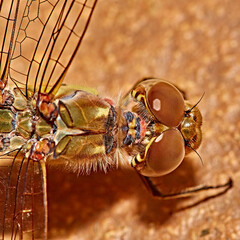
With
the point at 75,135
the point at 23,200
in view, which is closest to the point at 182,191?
the point at 75,135

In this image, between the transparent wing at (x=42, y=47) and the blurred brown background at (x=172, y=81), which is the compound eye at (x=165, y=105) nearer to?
the blurred brown background at (x=172, y=81)

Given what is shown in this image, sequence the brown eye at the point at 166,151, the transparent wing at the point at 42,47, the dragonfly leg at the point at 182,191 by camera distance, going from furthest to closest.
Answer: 1. the dragonfly leg at the point at 182,191
2. the transparent wing at the point at 42,47
3. the brown eye at the point at 166,151

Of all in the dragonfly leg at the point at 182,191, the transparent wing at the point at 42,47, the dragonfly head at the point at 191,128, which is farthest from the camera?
the dragonfly leg at the point at 182,191

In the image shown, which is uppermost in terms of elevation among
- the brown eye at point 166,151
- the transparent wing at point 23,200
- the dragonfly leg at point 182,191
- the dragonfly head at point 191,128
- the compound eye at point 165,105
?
the compound eye at point 165,105

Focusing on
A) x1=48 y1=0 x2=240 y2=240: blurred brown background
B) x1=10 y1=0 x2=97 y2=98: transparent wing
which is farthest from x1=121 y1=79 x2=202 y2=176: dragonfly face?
x1=10 y1=0 x2=97 y2=98: transparent wing

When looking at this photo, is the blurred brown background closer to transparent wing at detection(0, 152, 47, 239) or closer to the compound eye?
the compound eye

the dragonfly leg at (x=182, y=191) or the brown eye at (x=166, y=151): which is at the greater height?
the brown eye at (x=166, y=151)

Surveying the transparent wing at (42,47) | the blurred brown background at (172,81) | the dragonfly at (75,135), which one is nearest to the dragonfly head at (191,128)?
the dragonfly at (75,135)
